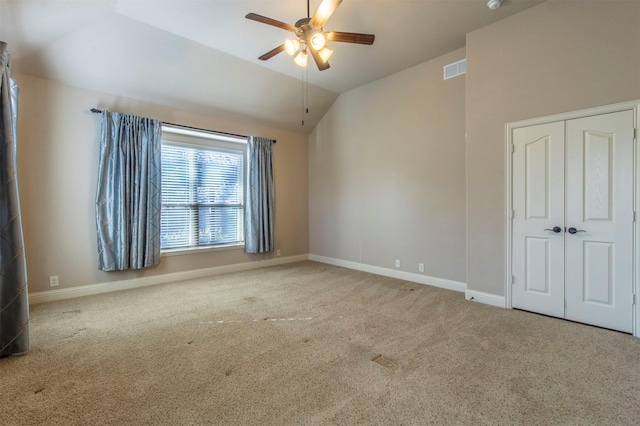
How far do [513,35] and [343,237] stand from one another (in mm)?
3998

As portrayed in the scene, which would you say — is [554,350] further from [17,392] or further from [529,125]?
[17,392]

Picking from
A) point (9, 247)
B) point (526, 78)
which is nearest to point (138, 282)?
point (9, 247)

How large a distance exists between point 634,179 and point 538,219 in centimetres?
84

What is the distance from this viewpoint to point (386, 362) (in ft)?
7.57

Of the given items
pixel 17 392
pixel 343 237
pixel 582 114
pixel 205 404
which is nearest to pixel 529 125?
pixel 582 114

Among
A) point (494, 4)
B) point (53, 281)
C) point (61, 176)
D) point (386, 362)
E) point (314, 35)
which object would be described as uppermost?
point (494, 4)

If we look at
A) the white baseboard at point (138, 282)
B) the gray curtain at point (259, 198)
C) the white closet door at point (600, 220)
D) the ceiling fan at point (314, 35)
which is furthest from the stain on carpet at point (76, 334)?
the white closet door at point (600, 220)

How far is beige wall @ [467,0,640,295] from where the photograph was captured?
2809 millimetres

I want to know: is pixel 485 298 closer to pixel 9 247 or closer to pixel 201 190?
pixel 201 190

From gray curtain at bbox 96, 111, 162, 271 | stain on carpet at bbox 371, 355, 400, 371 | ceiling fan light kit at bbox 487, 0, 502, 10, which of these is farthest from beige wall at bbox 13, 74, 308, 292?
ceiling fan light kit at bbox 487, 0, 502, 10

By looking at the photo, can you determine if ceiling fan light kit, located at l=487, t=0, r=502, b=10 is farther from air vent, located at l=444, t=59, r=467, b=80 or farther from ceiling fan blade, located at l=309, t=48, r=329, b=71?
ceiling fan blade, located at l=309, t=48, r=329, b=71

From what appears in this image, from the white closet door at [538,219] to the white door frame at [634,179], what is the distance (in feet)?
0.16

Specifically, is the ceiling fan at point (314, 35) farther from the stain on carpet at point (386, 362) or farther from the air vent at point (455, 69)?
the stain on carpet at point (386, 362)

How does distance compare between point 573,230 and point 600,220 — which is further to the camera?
point 573,230
